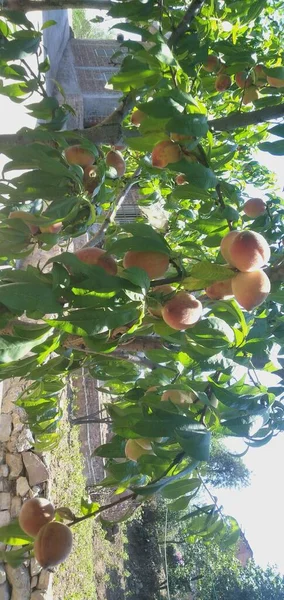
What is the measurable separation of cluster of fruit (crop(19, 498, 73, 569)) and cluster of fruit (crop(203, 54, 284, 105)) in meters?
1.26

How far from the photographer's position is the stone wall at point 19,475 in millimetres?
3305

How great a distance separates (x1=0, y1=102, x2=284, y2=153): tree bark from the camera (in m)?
1.06

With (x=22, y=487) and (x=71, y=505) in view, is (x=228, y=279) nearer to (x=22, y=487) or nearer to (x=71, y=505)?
(x=22, y=487)

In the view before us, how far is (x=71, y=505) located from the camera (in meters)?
4.31

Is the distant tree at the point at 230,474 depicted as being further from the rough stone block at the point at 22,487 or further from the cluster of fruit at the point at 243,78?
the cluster of fruit at the point at 243,78

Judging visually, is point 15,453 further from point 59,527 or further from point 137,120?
point 137,120

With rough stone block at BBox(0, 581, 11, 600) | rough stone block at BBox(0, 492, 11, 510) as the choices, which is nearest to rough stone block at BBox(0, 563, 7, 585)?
rough stone block at BBox(0, 581, 11, 600)

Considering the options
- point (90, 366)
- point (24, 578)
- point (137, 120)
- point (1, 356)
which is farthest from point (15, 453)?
point (1, 356)

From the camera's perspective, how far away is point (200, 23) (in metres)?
1.40

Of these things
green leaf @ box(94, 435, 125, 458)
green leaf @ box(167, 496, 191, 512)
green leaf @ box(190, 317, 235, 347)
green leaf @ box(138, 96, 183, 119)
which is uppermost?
green leaf @ box(138, 96, 183, 119)

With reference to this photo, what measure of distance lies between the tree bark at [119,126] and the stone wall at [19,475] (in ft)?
7.68

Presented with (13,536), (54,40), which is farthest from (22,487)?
(54,40)

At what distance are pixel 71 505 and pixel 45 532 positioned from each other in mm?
3500

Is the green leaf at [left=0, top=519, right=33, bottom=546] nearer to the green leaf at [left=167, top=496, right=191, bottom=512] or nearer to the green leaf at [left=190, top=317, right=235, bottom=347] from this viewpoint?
the green leaf at [left=167, top=496, right=191, bottom=512]
